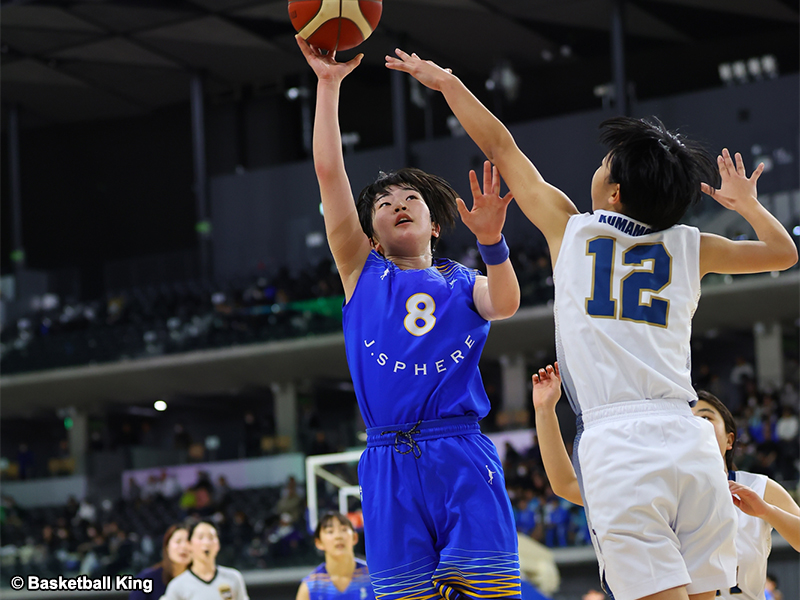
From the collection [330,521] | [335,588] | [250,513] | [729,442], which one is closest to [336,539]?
[330,521]

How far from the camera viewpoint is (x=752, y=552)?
13.1 ft

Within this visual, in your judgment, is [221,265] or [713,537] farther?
[221,265]

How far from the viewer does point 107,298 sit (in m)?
27.2

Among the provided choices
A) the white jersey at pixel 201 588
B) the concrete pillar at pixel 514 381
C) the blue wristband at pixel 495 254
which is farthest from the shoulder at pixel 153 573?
the concrete pillar at pixel 514 381

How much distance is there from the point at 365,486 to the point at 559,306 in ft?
2.96

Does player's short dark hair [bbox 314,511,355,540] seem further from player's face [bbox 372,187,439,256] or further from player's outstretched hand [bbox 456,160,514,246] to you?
player's outstretched hand [bbox 456,160,514,246]

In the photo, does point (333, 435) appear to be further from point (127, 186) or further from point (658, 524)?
point (658, 524)

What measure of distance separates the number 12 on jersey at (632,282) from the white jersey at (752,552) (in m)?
1.45

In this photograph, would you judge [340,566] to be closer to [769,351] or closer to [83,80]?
[769,351]

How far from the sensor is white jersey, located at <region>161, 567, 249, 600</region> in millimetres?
6871

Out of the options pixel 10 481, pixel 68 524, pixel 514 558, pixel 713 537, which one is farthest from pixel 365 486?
pixel 10 481

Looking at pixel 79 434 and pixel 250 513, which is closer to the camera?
pixel 250 513

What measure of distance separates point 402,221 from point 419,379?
58cm

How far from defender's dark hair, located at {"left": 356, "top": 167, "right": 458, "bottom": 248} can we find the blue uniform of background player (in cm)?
2
